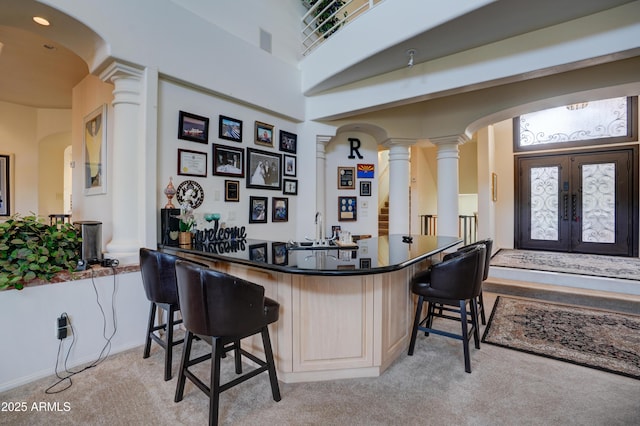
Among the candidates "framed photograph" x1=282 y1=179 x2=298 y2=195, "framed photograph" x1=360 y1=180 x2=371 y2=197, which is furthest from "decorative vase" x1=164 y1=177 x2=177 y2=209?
"framed photograph" x1=360 y1=180 x2=371 y2=197

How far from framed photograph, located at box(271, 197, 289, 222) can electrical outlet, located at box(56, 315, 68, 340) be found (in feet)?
7.98

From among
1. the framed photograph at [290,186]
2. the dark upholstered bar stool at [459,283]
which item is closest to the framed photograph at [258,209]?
the framed photograph at [290,186]

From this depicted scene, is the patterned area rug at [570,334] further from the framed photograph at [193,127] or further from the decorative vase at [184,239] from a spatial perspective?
the framed photograph at [193,127]

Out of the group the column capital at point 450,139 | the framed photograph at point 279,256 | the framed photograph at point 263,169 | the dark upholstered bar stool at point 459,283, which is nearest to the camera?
the framed photograph at point 279,256

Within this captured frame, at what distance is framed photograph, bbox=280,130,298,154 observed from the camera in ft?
14.1

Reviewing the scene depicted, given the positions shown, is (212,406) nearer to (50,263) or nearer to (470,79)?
(50,263)

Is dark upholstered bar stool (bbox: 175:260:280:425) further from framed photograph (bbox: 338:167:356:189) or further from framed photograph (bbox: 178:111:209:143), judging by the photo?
framed photograph (bbox: 338:167:356:189)

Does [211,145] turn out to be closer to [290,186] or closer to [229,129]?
[229,129]

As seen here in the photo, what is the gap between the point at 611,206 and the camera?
20.3 feet

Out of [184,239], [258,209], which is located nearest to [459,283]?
[184,239]

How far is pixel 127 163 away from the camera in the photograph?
2744 millimetres

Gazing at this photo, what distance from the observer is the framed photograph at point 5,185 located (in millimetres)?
4988

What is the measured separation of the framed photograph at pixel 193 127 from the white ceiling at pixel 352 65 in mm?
949

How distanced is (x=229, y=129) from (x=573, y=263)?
6066 millimetres
